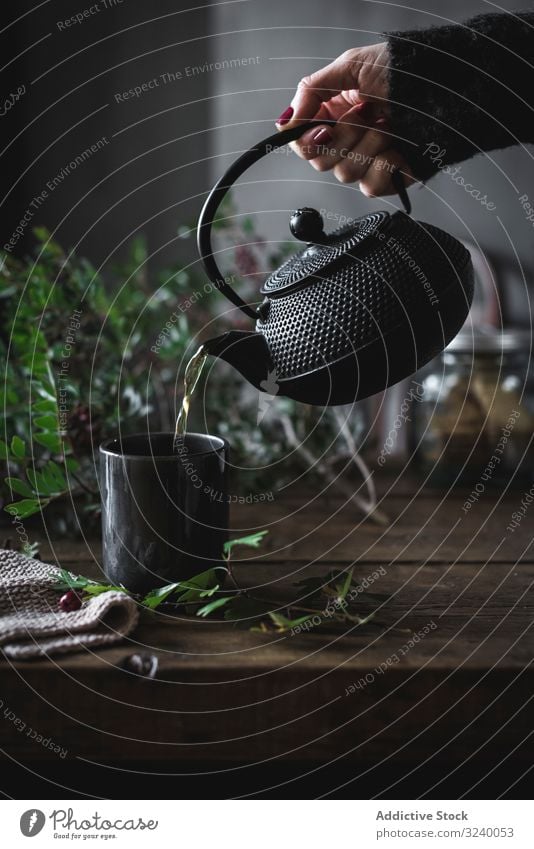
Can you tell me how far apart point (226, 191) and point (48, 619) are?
1.00 ft

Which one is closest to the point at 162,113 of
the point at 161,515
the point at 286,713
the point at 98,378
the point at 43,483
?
the point at 98,378

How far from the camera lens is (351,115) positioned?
23.4 inches

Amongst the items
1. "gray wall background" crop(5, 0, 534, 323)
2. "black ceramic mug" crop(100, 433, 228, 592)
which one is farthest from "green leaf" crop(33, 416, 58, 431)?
"gray wall background" crop(5, 0, 534, 323)

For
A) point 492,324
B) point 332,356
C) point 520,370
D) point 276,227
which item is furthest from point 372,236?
point 276,227

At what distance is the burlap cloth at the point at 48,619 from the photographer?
1.55 ft

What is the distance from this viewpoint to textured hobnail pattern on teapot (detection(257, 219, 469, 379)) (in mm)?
490

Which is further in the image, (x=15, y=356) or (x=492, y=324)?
(x=492, y=324)

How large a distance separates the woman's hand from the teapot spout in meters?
0.17

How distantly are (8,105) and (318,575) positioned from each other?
3.37ft

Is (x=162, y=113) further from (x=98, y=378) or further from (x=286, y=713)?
(x=286, y=713)

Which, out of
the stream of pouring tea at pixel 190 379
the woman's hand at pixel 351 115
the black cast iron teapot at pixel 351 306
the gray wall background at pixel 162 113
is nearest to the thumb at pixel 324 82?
the woman's hand at pixel 351 115

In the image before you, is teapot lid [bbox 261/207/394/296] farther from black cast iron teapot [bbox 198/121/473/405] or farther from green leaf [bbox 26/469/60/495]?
green leaf [bbox 26/469/60/495]

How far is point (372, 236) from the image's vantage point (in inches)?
19.7
